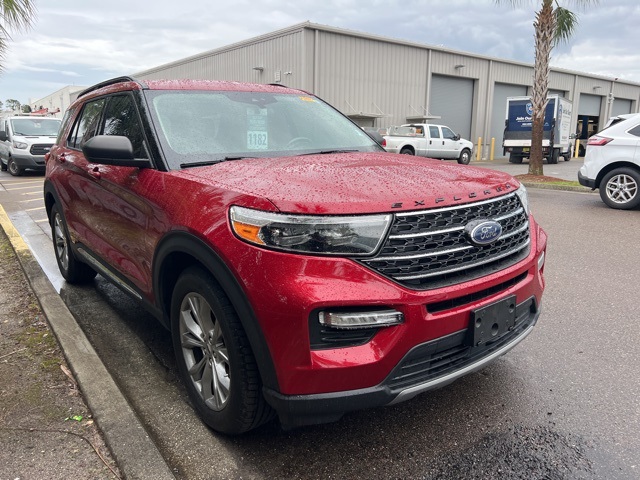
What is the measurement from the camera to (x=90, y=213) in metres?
3.84

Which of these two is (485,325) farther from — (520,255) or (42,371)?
(42,371)

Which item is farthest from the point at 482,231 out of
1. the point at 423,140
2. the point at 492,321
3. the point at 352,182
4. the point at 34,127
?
the point at 423,140

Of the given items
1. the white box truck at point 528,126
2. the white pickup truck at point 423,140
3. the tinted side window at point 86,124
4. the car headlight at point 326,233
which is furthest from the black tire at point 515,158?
the car headlight at point 326,233

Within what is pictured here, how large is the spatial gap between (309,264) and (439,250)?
0.57 meters

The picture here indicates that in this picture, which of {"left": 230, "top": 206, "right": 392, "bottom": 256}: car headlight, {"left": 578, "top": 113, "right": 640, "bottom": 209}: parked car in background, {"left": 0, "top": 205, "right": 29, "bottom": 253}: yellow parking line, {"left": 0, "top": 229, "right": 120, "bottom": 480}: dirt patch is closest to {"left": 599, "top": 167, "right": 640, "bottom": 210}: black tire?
{"left": 578, "top": 113, "right": 640, "bottom": 209}: parked car in background

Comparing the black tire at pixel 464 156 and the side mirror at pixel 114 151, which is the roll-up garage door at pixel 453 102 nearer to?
the black tire at pixel 464 156

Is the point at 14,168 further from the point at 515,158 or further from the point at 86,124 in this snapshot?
the point at 515,158

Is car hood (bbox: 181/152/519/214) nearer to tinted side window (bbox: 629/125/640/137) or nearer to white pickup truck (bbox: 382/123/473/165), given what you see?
tinted side window (bbox: 629/125/640/137)

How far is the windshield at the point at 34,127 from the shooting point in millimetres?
17016

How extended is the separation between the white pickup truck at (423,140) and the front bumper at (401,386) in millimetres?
20001

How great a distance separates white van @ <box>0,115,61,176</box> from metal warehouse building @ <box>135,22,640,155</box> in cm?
1027

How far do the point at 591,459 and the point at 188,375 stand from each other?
6.61 ft

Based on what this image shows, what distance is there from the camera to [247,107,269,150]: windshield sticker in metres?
3.17

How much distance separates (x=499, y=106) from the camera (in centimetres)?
3225
